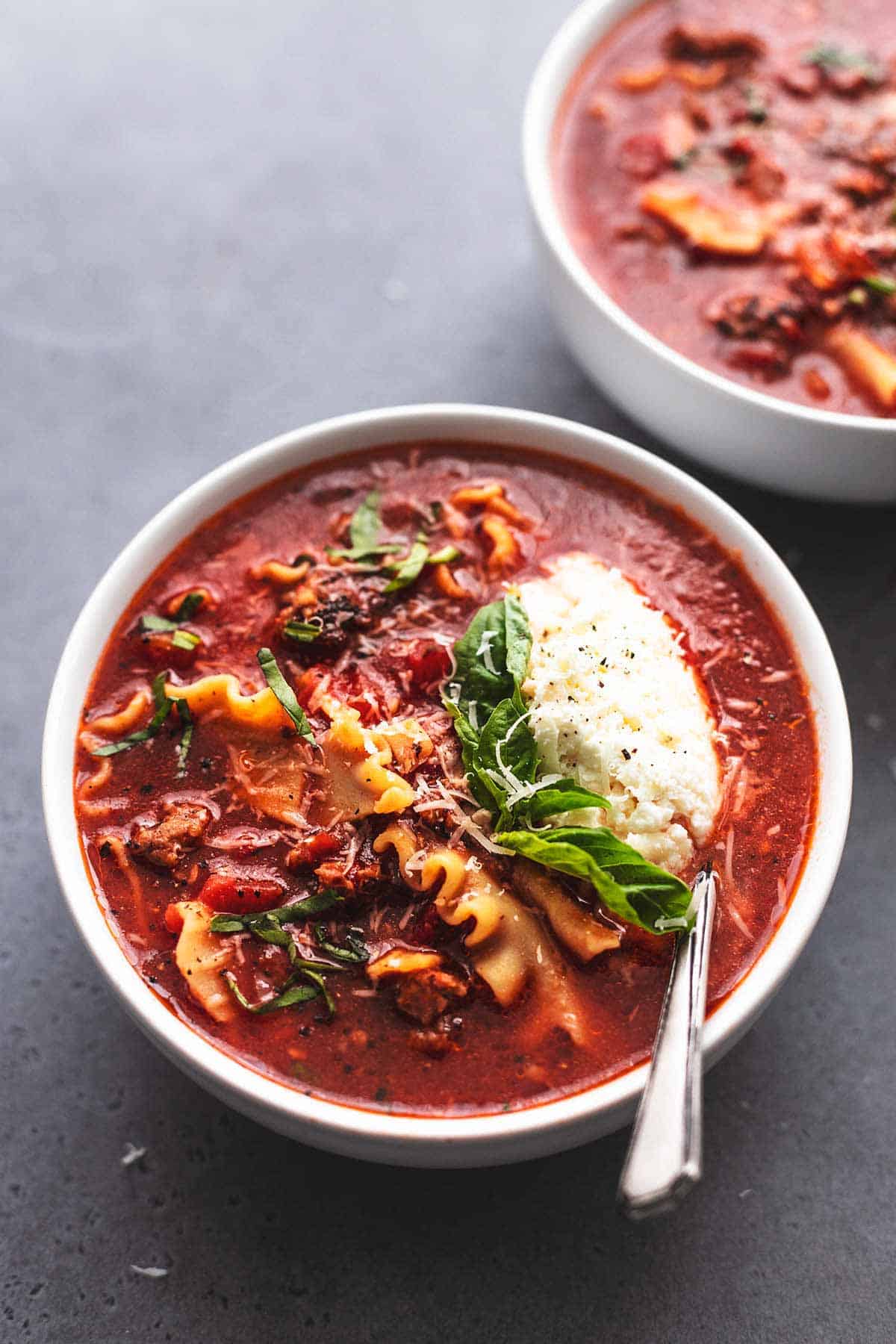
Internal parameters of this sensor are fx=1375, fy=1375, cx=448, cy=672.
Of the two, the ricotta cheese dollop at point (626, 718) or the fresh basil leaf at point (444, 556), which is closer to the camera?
the ricotta cheese dollop at point (626, 718)

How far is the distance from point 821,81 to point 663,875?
13.0 feet

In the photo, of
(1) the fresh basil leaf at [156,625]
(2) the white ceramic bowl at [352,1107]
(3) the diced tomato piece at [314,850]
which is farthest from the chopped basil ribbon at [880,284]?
(3) the diced tomato piece at [314,850]

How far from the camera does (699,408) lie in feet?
16.2

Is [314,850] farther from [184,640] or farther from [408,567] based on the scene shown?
[408,567]

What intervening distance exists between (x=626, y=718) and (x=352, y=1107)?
134cm

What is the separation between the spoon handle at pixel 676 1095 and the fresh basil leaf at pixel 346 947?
33.1 inches

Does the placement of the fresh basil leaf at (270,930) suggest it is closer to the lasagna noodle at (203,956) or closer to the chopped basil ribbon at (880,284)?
the lasagna noodle at (203,956)

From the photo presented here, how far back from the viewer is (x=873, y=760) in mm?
5020

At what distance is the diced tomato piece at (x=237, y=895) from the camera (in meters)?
3.90

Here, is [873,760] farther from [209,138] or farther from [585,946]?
[209,138]

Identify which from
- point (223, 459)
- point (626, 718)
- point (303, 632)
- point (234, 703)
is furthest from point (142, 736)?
point (223, 459)

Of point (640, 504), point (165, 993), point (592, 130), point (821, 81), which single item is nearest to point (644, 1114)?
point (165, 993)

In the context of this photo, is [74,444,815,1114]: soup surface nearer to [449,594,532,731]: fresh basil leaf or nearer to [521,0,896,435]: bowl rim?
[449,594,532,731]: fresh basil leaf

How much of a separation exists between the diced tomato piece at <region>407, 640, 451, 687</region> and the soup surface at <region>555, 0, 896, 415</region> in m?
1.77
